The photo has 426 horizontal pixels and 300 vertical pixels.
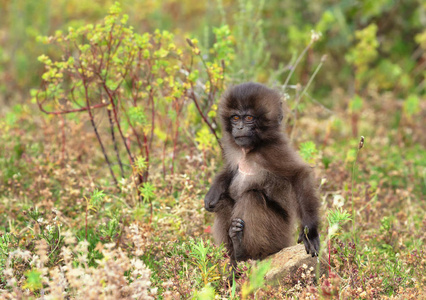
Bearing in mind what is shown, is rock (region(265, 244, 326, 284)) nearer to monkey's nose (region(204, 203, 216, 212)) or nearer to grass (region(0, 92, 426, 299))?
grass (region(0, 92, 426, 299))

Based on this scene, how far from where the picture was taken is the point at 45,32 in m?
10.0

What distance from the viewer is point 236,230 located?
14.1 feet

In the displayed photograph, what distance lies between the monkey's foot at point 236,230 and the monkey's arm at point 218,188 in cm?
33

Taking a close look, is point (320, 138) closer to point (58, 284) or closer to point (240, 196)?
point (240, 196)

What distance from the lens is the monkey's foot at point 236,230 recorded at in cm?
429

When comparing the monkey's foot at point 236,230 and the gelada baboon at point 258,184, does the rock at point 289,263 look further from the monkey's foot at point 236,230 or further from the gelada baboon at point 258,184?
the monkey's foot at point 236,230

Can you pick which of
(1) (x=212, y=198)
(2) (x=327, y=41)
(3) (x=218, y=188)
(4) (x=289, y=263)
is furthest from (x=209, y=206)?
(2) (x=327, y=41)

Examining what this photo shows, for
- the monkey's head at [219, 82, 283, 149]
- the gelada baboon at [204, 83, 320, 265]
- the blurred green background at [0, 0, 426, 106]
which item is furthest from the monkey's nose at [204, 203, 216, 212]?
the blurred green background at [0, 0, 426, 106]

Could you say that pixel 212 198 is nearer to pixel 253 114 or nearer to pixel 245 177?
pixel 245 177

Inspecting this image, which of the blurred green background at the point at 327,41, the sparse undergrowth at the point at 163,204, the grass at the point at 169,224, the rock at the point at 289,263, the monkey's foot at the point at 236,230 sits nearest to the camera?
the grass at the point at 169,224

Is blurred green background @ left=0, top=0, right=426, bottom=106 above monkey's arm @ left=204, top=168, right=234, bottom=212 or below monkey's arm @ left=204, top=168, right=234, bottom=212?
above

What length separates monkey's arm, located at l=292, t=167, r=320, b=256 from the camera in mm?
3994

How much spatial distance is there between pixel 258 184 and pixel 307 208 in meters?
0.53

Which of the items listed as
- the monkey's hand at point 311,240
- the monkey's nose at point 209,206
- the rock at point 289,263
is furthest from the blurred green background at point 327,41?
the monkey's hand at point 311,240
